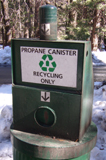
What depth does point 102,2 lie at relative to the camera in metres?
14.1

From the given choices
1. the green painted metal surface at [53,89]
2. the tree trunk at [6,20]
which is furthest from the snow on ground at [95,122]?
A: the tree trunk at [6,20]

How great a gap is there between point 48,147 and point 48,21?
1.10m

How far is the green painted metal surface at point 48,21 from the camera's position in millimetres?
1827

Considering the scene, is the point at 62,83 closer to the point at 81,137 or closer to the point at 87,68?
the point at 87,68

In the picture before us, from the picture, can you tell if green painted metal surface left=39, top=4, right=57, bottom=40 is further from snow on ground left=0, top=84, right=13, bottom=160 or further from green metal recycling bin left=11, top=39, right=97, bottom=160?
snow on ground left=0, top=84, right=13, bottom=160

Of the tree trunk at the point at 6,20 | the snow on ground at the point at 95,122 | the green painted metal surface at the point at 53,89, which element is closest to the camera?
the green painted metal surface at the point at 53,89

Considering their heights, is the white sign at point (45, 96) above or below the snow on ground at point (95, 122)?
above

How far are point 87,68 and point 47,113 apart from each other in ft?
1.77

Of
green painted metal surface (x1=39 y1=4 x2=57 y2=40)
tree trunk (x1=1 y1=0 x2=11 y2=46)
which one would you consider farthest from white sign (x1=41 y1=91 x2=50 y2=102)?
tree trunk (x1=1 y1=0 x2=11 y2=46)

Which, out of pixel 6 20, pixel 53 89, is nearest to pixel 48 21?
pixel 53 89

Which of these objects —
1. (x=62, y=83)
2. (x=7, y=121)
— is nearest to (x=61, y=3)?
(x=7, y=121)

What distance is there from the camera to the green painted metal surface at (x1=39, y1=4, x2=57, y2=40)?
1.83 m

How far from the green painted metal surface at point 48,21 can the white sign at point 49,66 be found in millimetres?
166

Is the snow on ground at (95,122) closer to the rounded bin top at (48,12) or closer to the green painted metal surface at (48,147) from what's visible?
the green painted metal surface at (48,147)
